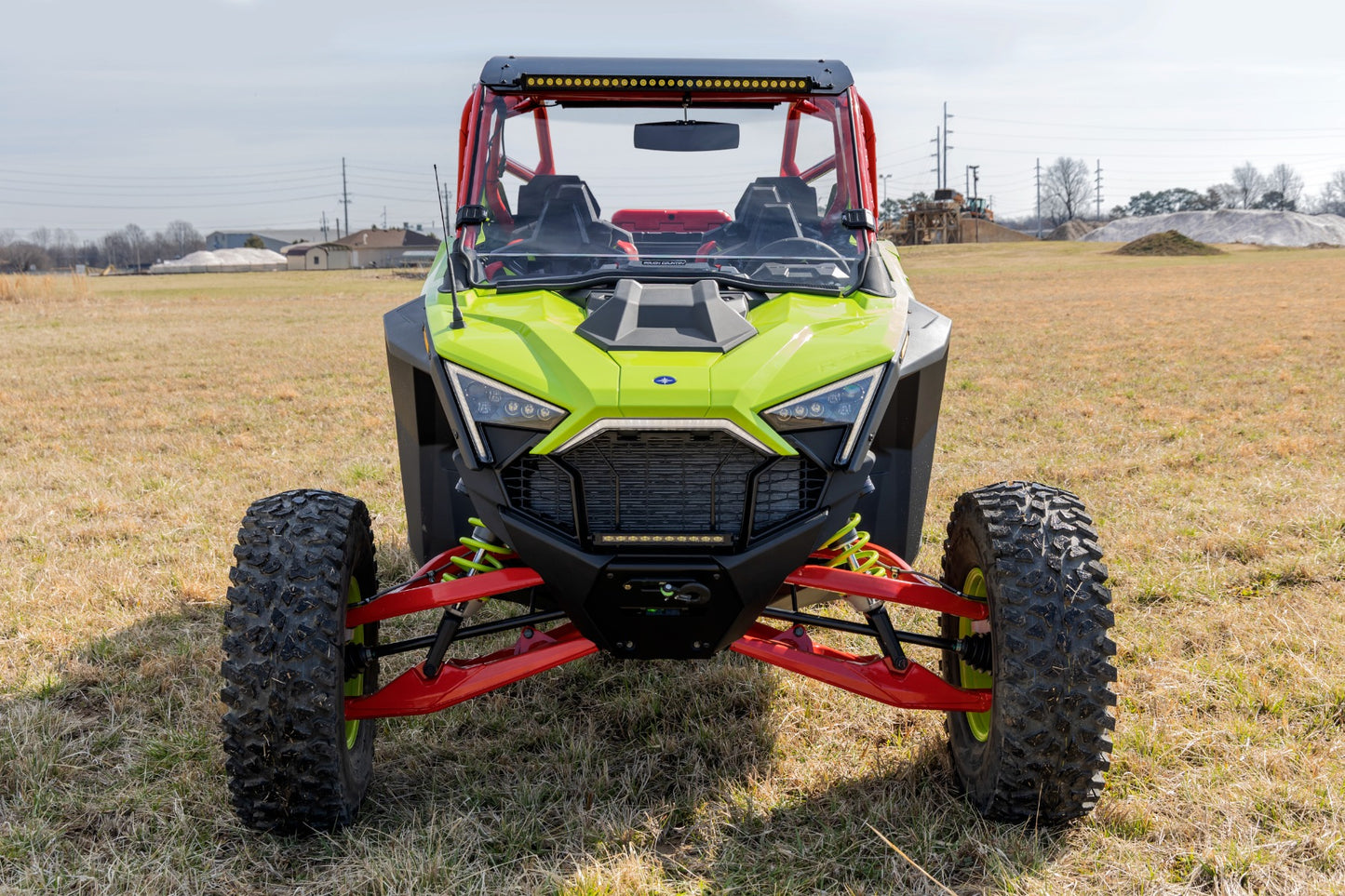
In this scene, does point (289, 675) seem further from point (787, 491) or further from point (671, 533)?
point (787, 491)

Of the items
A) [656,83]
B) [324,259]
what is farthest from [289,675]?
[324,259]

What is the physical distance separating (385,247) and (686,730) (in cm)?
8864

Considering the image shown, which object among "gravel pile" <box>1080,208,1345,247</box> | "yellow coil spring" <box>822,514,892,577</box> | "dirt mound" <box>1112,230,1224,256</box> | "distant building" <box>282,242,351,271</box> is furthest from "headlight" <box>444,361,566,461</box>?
"distant building" <box>282,242,351,271</box>

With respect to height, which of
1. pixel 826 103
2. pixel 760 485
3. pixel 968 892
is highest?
pixel 826 103

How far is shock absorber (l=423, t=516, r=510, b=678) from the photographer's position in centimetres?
323

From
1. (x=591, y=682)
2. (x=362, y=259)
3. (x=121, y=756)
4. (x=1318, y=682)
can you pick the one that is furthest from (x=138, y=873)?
(x=362, y=259)

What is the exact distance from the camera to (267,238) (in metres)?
142

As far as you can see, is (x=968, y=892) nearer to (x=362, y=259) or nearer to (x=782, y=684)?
(x=782, y=684)

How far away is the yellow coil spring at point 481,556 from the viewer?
3352 mm

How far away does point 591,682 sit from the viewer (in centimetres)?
436

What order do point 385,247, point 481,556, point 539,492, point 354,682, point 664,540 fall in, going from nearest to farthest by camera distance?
1. point 664,540
2. point 539,492
3. point 481,556
4. point 354,682
5. point 385,247

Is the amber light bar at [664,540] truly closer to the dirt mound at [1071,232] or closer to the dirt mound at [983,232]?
the dirt mound at [983,232]

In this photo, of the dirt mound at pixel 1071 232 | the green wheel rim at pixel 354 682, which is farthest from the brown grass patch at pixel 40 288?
the dirt mound at pixel 1071 232

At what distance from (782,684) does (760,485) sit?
1551 mm
